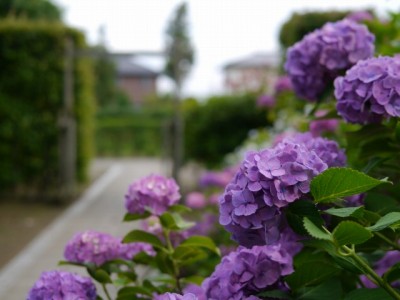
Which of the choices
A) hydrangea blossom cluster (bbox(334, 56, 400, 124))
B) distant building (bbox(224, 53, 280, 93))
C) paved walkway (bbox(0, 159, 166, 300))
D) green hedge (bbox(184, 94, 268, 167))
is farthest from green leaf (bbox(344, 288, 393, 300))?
green hedge (bbox(184, 94, 268, 167))

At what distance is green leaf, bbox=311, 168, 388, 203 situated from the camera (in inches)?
33.9

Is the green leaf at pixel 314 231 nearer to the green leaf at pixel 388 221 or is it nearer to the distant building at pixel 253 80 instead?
the green leaf at pixel 388 221

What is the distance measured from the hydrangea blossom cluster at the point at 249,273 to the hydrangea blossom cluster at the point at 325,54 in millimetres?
701

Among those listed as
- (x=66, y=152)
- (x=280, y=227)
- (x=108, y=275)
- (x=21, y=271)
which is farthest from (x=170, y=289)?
(x=66, y=152)

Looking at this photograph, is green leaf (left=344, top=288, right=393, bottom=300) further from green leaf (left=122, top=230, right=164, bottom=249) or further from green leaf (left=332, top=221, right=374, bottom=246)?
green leaf (left=122, top=230, right=164, bottom=249)

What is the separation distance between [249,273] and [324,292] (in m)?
0.13

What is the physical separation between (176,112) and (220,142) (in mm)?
2210

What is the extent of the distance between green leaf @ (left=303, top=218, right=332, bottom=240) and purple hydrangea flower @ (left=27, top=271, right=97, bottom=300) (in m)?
0.50

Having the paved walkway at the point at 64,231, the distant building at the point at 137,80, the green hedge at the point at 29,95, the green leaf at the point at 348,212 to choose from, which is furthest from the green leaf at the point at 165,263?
the distant building at the point at 137,80

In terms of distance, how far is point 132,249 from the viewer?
143 cm

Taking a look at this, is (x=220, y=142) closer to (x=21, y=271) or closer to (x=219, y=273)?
(x=21, y=271)

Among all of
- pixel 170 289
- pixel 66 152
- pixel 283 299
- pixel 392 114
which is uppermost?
pixel 392 114

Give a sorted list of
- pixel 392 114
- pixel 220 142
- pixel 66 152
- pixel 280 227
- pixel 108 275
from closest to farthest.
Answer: pixel 280 227 < pixel 392 114 < pixel 108 275 < pixel 66 152 < pixel 220 142

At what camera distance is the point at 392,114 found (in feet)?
3.77
